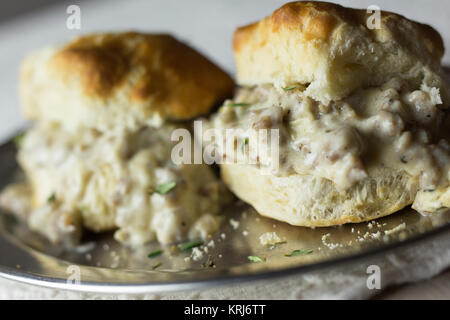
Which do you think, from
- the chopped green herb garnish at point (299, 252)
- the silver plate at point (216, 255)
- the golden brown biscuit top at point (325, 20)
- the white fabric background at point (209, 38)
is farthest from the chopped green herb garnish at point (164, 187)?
the golden brown biscuit top at point (325, 20)

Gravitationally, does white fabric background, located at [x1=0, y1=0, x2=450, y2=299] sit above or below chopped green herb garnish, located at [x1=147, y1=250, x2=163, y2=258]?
Result: above

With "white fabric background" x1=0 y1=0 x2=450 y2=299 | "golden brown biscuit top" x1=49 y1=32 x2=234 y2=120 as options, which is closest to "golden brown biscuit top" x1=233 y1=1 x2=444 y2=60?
"white fabric background" x1=0 y1=0 x2=450 y2=299

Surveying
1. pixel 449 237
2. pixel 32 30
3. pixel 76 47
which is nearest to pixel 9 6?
pixel 32 30

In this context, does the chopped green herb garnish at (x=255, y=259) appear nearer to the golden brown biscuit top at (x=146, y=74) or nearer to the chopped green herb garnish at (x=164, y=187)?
the chopped green herb garnish at (x=164, y=187)

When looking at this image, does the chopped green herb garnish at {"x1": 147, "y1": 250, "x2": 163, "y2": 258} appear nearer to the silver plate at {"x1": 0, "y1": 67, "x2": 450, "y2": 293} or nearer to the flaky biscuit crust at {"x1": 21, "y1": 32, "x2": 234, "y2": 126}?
the silver plate at {"x1": 0, "y1": 67, "x2": 450, "y2": 293}
